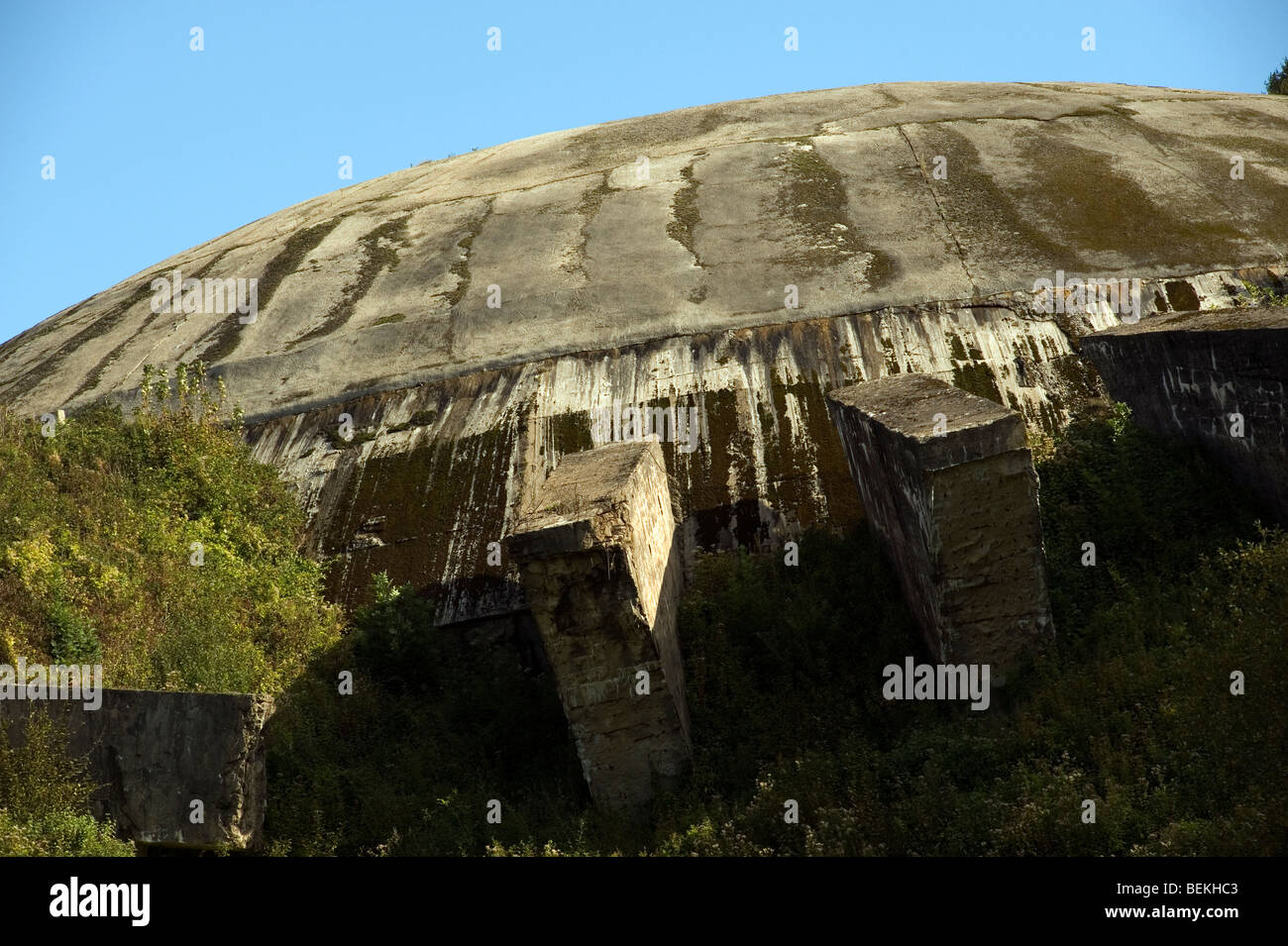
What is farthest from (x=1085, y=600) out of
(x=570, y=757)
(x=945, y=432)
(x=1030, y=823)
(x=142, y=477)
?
(x=142, y=477)

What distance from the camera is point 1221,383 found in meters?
8.98

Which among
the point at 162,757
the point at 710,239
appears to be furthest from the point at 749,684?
the point at 710,239

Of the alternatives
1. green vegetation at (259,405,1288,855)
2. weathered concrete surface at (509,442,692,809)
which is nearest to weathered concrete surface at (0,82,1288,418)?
green vegetation at (259,405,1288,855)

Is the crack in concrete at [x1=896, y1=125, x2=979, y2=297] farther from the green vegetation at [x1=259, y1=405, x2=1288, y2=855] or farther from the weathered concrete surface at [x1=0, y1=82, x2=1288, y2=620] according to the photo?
the green vegetation at [x1=259, y1=405, x2=1288, y2=855]

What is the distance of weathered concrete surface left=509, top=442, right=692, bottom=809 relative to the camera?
305 inches

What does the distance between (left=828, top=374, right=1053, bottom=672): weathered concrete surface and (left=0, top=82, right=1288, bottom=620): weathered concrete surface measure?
1967 mm

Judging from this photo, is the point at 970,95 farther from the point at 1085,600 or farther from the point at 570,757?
the point at 570,757

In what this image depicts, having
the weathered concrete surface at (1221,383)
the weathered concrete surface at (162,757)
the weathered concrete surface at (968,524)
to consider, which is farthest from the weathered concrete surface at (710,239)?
the weathered concrete surface at (162,757)

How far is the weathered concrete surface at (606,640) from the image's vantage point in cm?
775

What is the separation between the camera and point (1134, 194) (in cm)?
1430

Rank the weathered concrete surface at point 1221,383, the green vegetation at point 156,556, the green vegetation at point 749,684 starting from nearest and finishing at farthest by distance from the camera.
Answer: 1. the green vegetation at point 749,684
2. the weathered concrete surface at point 1221,383
3. the green vegetation at point 156,556

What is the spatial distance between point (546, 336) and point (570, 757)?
5753mm

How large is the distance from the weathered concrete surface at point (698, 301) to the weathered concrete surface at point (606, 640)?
7.71ft

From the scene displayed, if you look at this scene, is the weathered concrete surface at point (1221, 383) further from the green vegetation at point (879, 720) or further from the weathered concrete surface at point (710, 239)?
the weathered concrete surface at point (710, 239)
